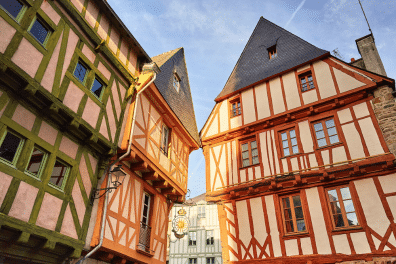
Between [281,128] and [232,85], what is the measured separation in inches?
131

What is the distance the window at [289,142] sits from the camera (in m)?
9.05

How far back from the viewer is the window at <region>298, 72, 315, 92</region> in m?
9.80

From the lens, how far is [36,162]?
5059 mm

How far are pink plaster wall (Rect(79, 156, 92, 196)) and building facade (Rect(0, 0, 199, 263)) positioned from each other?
21 mm

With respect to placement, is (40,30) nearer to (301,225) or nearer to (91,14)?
(91,14)

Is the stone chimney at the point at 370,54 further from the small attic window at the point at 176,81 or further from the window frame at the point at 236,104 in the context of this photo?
the small attic window at the point at 176,81

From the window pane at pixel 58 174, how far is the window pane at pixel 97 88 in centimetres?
199

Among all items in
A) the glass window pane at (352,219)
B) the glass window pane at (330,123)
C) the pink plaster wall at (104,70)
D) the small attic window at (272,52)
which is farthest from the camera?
the small attic window at (272,52)

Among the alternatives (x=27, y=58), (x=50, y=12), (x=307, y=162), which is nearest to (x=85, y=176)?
(x=27, y=58)

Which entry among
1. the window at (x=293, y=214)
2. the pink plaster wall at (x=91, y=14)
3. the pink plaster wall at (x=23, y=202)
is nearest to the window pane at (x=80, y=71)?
the pink plaster wall at (x=91, y=14)

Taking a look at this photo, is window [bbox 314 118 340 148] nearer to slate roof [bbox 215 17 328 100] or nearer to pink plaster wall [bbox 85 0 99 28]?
slate roof [bbox 215 17 328 100]

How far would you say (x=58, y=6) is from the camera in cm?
588

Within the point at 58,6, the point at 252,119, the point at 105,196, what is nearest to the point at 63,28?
the point at 58,6

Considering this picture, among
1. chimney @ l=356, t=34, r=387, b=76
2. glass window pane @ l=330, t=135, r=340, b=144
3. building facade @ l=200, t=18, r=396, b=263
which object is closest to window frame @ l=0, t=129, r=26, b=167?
building facade @ l=200, t=18, r=396, b=263
